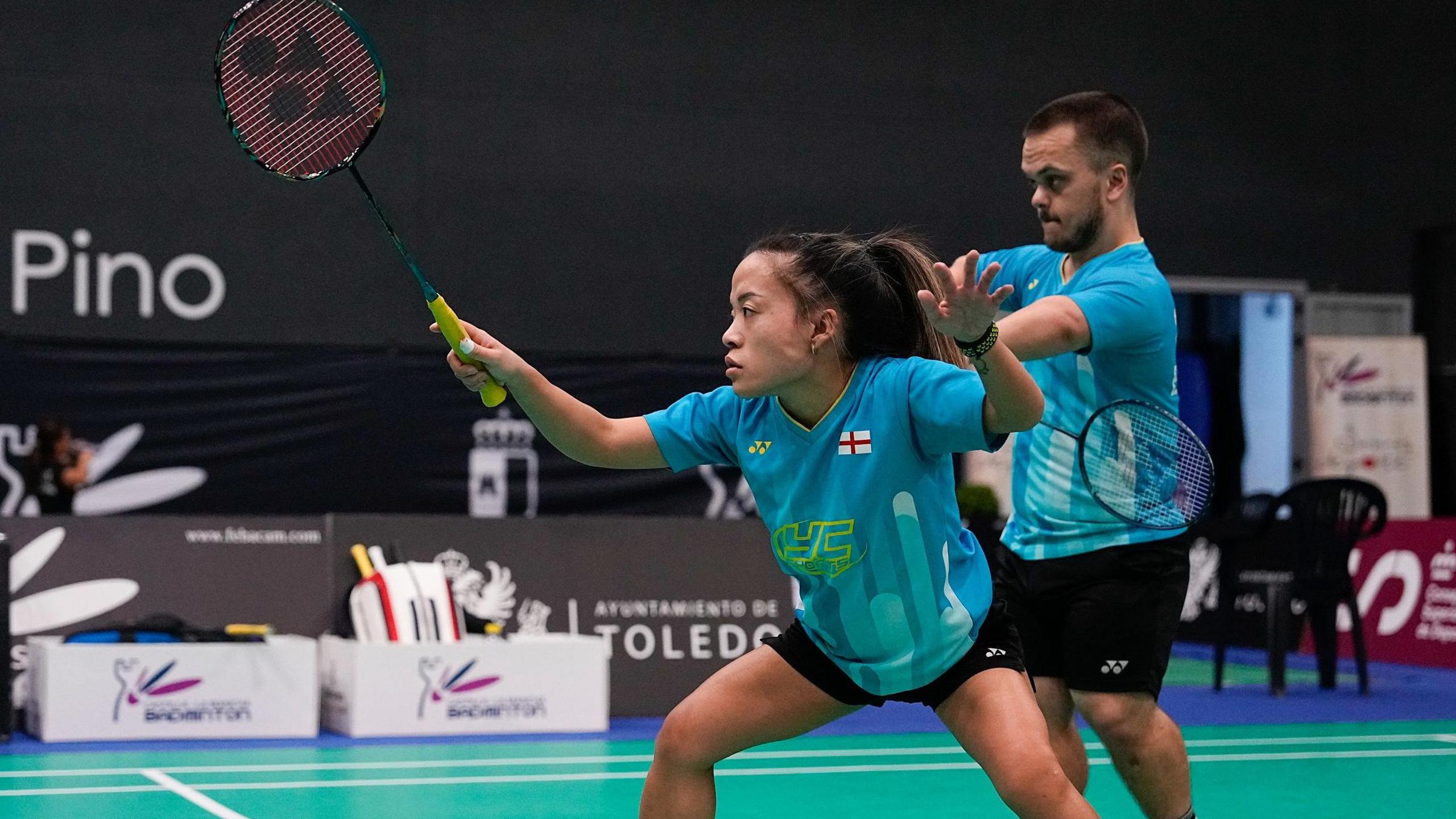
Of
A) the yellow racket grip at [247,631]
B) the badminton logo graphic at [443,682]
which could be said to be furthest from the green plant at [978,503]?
the yellow racket grip at [247,631]

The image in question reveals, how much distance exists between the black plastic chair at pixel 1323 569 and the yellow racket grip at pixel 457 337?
21.5ft

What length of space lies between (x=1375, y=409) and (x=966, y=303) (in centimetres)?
1194

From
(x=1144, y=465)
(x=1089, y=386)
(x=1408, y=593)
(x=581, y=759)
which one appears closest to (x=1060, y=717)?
(x=1144, y=465)

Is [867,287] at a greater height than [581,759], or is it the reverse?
[867,287]

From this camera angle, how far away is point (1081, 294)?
370 centimetres

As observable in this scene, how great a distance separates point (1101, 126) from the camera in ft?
12.9

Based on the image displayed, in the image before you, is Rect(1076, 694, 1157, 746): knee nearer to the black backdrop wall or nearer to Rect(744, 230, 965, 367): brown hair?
Rect(744, 230, 965, 367): brown hair

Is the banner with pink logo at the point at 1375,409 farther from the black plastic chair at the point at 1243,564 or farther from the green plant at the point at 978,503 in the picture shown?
the green plant at the point at 978,503

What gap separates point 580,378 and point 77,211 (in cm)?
344

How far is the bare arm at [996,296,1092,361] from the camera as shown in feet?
11.2

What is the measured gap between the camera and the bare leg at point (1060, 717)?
406cm

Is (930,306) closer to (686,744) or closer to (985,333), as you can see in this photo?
(985,333)

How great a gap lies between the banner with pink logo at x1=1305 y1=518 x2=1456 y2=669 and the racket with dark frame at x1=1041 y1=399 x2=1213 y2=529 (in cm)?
649

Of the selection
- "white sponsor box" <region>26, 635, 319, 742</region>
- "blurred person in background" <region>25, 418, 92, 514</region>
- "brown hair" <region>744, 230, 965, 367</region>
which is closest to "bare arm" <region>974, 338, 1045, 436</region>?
"brown hair" <region>744, 230, 965, 367</region>
